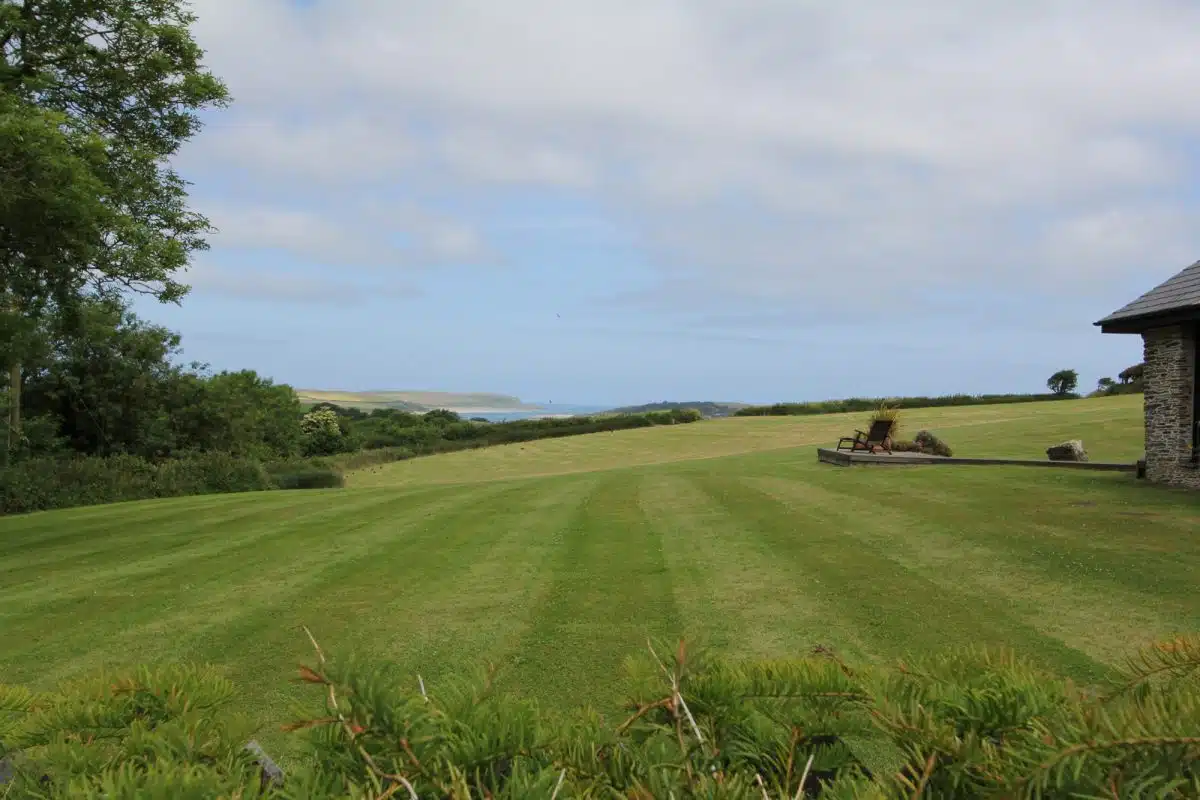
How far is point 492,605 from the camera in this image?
7.38 meters

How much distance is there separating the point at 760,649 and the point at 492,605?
272 centimetres

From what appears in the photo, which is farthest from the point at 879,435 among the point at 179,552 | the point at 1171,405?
the point at 179,552

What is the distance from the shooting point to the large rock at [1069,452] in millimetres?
17766

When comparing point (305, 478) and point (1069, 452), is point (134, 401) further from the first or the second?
point (1069, 452)

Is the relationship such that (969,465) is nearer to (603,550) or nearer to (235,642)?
(603,550)

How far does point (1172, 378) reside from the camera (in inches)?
553

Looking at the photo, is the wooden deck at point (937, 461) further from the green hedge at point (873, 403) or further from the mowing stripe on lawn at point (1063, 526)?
the green hedge at point (873, 403)

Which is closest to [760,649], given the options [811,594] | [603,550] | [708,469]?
[811,594]

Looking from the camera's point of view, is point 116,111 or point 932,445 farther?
point 932,445

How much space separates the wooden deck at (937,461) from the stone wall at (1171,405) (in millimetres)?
1387

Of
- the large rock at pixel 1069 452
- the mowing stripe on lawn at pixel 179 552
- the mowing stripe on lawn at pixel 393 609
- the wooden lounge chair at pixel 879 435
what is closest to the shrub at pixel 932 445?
the wooden lounge chair at pixel 879 435

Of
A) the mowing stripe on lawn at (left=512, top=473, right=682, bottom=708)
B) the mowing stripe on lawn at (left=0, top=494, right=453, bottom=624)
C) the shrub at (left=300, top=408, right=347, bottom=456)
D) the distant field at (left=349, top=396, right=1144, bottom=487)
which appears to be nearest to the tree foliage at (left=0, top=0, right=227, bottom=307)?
the mowing stripe on lawn at (left=0, top=494, right=453, bottom=624)

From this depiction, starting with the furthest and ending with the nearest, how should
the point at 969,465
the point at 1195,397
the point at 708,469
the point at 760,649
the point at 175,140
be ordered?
the point at 708,469 → the point at 969,465 → the point at 175,140 → the point at 1195,397 → the point at 760,649

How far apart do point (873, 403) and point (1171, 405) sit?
1348 inches
